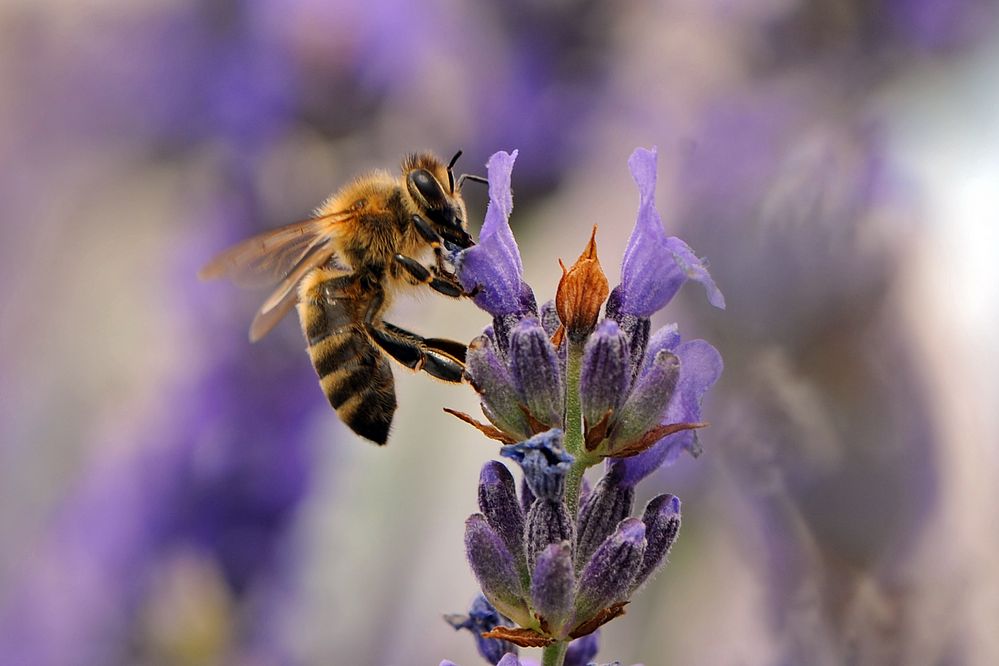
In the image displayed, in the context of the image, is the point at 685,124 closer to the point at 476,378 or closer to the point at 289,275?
the point at 289,275

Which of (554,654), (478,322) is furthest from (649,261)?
(478,322)

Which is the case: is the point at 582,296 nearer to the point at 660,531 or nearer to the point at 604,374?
the point at 604,374

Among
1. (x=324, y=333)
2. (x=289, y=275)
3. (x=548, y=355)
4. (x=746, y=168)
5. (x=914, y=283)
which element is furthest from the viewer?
(x=746, y=168)

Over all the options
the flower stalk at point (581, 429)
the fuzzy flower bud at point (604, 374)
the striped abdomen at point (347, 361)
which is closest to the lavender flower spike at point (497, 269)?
the flower stalk at point (581, 429)

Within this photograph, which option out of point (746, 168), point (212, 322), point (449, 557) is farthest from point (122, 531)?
point (746, 168)

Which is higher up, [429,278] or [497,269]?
[429,278]

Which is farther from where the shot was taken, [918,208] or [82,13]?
[82,13]

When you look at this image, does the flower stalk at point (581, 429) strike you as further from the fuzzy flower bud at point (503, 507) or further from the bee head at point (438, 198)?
the bee head at point (438, 198)
